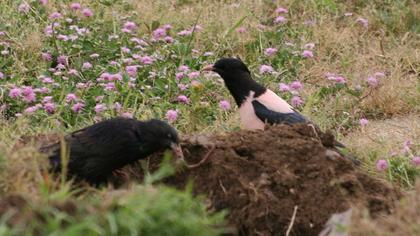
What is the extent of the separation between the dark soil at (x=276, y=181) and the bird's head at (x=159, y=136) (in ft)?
0.53

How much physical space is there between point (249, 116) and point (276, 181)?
1.56 metres

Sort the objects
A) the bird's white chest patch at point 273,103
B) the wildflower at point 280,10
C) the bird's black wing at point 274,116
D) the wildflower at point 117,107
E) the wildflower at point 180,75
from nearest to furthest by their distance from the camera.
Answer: the bird's black wing at point 274,116 → the bird's white chest patch at point 273,103 → the wildflower at point 117,107 → the wildflower at point 180,75 → the wildflower at point 280,10

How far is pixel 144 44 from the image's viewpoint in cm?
803

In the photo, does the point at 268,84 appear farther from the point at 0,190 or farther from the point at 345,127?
the point at 0,190

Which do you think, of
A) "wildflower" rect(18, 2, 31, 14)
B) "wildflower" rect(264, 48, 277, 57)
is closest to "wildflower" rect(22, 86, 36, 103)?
"wildflower" rect(18, 2, 31, 14)

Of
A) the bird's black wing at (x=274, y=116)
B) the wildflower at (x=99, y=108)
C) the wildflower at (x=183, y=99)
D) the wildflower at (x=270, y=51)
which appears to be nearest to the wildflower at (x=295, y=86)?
the wildflower at (x=270, y=51)

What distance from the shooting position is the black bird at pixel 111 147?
16.0 ft

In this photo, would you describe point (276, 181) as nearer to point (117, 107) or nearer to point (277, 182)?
point (277, 182)

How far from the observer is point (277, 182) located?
484 cm

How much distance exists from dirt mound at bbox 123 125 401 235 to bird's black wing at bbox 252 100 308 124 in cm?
97

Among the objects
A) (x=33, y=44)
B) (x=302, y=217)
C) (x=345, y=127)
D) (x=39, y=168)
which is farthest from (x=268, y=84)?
(x=39, y=168)

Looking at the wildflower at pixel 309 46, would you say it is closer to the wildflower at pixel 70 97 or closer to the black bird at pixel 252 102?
the black bird at pixel 252 102

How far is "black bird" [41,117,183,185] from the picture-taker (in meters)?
4.87

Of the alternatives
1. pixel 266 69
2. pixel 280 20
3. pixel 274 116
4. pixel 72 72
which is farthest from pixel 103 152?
pixel 280 20
